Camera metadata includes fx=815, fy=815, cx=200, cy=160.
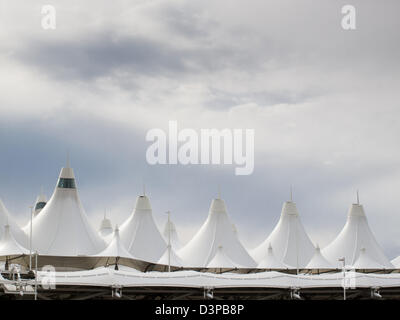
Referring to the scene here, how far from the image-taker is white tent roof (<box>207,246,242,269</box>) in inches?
2248

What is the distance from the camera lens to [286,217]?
69438 millimetres

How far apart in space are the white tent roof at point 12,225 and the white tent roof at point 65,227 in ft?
2.63

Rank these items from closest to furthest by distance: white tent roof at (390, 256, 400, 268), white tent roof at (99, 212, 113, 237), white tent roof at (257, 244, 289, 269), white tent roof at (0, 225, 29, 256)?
white tent roof at (0, 225, 29, 256), white tent roof at (257, 244, 289, 269), white tent roof at (390, 256, 400, 268), white tent roof at (99, 212, 113, 237)

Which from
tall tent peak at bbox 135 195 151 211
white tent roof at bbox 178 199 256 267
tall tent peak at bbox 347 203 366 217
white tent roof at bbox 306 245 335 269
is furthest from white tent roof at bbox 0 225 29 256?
tall tent peak at bbox 347 203 366 217

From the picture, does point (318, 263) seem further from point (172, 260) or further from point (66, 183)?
point (66, 183)

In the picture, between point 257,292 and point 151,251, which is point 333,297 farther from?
point 151,251

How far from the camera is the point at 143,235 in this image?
6147cm

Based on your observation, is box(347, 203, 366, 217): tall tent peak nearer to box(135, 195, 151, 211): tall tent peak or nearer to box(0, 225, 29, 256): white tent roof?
box(135, 195, 151, 211): tall tent peak

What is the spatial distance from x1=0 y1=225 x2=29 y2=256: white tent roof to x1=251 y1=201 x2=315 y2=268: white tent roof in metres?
23.2

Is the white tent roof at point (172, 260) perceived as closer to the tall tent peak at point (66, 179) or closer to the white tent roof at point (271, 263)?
the white tent roof at point (271, 263)

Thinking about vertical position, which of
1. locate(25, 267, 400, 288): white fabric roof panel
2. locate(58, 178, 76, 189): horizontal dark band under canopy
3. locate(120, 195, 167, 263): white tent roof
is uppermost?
locate(58, 178, 76, 189): horizontal dark band under canopy

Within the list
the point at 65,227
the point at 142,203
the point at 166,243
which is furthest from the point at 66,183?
the point at 166,243

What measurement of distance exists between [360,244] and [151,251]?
60.5 feet
